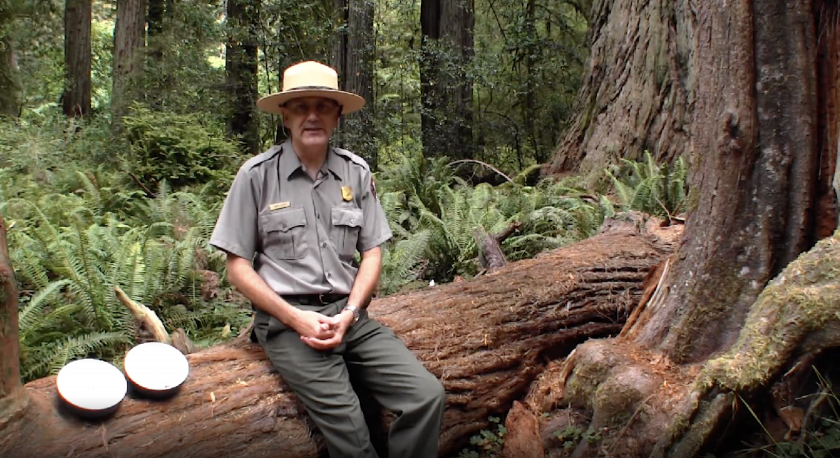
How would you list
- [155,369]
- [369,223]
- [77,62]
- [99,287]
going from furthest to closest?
[77,62]
[99,287]
[369,223]
[155,369]

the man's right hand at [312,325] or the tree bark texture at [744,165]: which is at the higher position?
the tree bark texture at [744,165]

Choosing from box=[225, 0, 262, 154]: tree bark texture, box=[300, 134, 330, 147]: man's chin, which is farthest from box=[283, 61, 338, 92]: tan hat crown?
box=[225, 0, 262, 154]: tree bark texture

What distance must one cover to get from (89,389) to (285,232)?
43.1 inches

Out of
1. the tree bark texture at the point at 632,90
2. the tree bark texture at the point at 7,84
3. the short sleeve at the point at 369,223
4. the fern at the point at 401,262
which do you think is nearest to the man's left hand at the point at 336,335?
the short sleeve at the point at 369,223

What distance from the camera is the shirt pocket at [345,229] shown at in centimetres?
348

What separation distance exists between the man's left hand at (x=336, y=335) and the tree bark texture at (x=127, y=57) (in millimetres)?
9349

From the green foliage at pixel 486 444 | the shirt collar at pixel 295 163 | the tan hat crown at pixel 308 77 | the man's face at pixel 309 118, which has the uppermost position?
the tan hat crown at pixel 308 77

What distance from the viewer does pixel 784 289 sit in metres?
2.73

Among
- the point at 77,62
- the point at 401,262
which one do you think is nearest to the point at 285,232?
the point at 401,262

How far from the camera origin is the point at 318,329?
3156 millimetres

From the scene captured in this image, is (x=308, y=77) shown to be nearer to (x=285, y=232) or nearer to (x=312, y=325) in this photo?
(x=285, y=232)

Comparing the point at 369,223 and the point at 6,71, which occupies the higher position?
the point at 6,71

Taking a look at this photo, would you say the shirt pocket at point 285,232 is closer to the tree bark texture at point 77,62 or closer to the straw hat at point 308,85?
the straw hat at point 308,85

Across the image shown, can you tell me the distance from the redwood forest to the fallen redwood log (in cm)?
1
